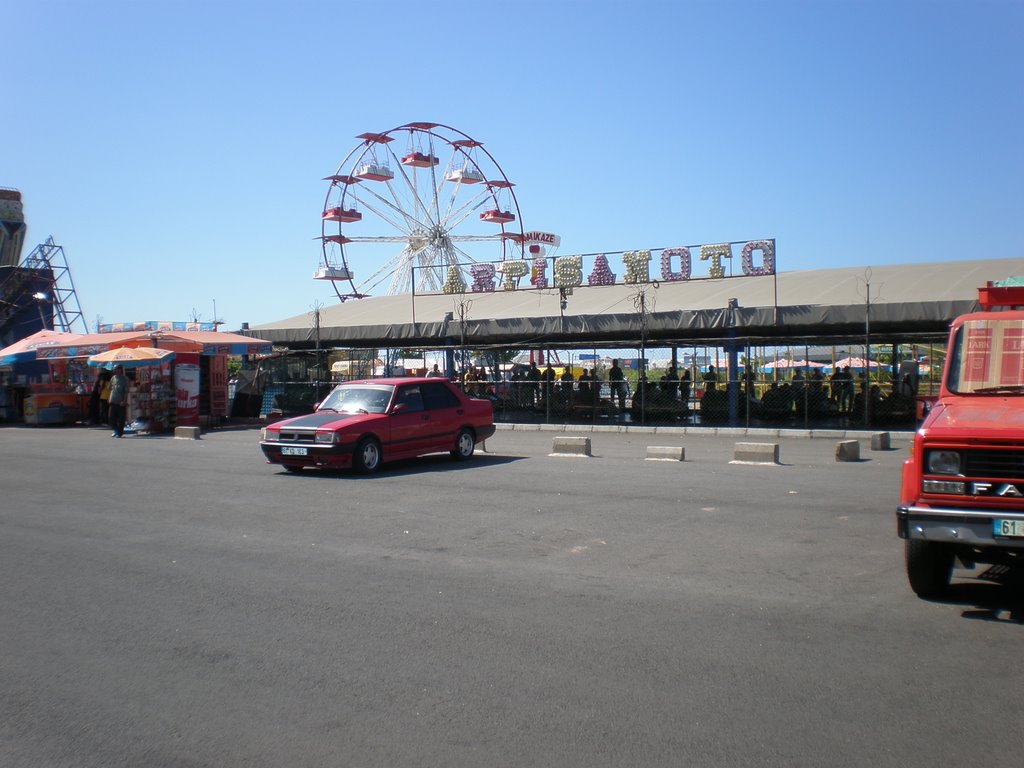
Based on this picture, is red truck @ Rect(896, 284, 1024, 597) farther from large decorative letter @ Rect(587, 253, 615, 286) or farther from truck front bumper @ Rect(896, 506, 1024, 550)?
large decorative letter @ Rect(587, 253, 615, 286)

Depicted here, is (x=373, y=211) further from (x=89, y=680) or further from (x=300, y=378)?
(x=89, y=680)

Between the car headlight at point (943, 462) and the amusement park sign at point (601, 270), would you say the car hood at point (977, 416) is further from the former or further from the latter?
the amusement park sign at point (601, 270)

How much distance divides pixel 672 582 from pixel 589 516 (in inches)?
122

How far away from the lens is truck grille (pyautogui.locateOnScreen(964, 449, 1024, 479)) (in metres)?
5.93

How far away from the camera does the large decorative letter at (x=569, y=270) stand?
28.0 m

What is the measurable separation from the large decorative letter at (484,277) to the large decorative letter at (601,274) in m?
3.42

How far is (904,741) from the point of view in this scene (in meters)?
4.17

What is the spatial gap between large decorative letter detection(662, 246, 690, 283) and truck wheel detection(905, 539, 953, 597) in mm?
20693

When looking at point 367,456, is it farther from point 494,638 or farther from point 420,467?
point 494,638

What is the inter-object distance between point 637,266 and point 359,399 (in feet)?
46.3

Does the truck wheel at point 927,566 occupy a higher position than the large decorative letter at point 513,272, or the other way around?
the large decorative letter at point 513,272

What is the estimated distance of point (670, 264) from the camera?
26984 millimetres

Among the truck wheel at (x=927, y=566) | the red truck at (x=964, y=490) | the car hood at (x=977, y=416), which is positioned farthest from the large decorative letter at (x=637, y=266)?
the truck wheel at (x=927, y=566)

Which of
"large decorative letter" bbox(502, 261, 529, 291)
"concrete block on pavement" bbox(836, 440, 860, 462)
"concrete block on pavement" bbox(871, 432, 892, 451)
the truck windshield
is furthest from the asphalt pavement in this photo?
"large decorative letter" bbox(502, 261, 529, 291)
